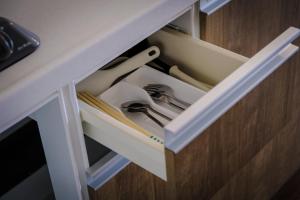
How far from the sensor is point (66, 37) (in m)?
0.82

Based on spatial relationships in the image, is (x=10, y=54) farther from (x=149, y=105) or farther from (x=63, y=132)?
(x=149, y=105)

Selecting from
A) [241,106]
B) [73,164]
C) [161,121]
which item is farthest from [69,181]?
[241,106]

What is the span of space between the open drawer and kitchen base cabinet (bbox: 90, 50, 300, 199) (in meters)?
0.02

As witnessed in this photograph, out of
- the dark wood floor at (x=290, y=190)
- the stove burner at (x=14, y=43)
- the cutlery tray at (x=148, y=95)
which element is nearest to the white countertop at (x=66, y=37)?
the stove burner at (x=14, y=43)

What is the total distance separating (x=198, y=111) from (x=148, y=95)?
0.23 meters

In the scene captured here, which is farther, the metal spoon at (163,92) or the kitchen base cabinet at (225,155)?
the metal spoon at (163,92)

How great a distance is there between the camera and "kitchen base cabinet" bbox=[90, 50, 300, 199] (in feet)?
2.77

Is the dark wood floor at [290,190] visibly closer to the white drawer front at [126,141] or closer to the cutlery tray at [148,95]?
the cutlery tray at [148,95]

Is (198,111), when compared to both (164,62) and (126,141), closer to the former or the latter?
(126,141)

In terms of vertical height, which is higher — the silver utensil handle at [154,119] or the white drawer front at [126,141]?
the white drawer front at [126,141]

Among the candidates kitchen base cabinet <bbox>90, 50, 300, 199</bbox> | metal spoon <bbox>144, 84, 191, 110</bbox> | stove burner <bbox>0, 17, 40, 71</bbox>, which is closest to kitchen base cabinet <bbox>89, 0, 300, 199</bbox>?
kitchen base cabinet <bbox>90, 50, 300, 199</bbox>

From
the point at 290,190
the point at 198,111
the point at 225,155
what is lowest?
the point at 290,190

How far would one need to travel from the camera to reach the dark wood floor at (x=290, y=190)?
1.41 m

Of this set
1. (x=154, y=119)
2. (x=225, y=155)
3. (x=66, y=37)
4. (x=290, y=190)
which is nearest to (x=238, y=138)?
(x=225, y=155)
